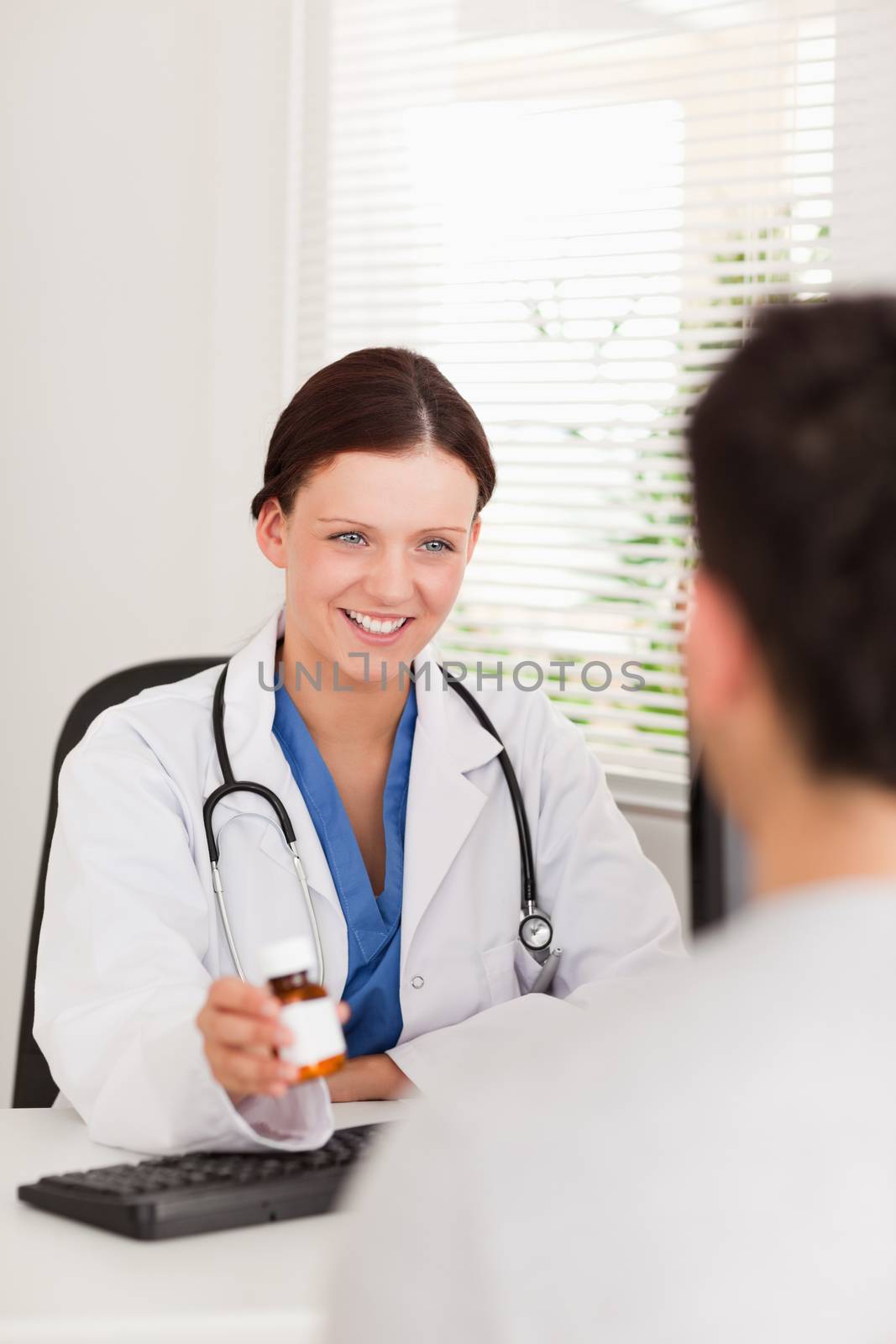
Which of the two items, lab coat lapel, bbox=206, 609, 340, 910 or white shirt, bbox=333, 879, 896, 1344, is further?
lab coat lapel, bbox=206, 609, 340, 910

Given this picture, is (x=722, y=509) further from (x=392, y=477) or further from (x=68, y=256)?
(x=68, y=256)

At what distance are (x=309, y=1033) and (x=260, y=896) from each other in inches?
22.5

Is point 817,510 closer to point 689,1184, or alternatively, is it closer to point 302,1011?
point 689,1184

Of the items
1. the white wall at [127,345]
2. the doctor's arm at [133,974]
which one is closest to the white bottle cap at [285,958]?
the doctor's arm at [133,974]

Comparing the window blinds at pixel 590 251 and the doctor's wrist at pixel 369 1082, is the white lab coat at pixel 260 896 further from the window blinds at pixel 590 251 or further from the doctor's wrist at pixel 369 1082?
the window blinds at pixel 590 251

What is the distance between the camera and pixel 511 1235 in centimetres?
53

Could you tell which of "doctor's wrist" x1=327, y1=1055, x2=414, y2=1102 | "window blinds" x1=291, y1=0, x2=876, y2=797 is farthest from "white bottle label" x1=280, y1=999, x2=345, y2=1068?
"window blinds" x1=291, y1=0, x2=876, y2=797

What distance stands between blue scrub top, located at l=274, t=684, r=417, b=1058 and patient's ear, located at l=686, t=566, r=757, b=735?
1018mm

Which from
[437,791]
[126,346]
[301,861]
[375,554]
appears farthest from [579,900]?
[126,346]

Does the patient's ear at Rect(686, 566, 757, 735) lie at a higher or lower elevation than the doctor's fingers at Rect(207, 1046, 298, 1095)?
higher

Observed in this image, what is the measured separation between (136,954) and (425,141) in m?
1.70

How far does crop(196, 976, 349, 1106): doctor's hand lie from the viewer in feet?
3.48

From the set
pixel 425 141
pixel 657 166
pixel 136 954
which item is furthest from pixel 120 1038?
pixel 425 141

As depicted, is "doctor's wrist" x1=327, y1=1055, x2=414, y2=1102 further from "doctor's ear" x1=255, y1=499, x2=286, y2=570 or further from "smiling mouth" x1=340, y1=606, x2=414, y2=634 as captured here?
"doctor's ear" x1=255, y1=499, x2=286, y2=570
